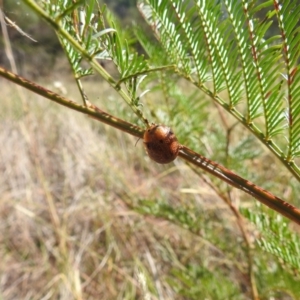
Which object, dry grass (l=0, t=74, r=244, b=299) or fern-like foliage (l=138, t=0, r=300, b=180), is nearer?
fern-like foliage (l=138, t=0, r=300, b=180)

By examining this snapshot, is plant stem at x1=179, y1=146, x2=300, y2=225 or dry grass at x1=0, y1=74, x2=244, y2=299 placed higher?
dry grass at x1=0, y1=74, x2=244, y2=299

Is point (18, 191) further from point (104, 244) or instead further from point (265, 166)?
point (265, 166)

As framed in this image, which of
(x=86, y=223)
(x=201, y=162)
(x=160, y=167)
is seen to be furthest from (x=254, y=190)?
(x=160, y=167)

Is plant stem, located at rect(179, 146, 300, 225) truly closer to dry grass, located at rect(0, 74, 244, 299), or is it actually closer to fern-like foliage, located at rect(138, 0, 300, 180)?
fern-like foliage, located at rect(138, 0, 300, 180)

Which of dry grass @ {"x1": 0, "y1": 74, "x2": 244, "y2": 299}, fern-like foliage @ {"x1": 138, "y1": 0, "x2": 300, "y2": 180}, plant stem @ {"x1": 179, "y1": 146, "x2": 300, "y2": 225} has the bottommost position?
plant stem @ {"x1": 179, "y1": 146, "x2": 300, "y2": 225}

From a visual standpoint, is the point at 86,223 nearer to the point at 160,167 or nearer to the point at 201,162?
the point at 160,167

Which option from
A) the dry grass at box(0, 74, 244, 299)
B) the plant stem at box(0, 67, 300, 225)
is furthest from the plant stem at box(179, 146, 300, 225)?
the dry grass at box(0, 74, 244, 299)
